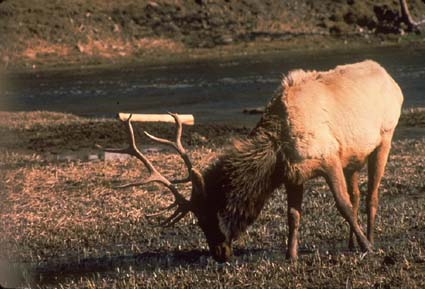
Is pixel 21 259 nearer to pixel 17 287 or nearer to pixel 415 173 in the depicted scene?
pixel 17 287

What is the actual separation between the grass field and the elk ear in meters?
0.71

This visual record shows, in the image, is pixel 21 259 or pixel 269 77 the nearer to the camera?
pixel 21 259

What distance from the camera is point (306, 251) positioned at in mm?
10070

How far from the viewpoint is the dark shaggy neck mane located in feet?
31.2

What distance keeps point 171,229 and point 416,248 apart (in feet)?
10.5

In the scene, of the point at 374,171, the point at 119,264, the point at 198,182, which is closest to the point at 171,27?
the point at 374,171

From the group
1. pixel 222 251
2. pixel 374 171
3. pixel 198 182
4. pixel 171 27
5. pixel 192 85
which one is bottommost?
pixel 171 27

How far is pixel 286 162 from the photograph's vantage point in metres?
9.48

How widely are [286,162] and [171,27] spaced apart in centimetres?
3904

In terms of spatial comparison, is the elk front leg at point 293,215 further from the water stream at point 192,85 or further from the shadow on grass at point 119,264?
the water stream at point 192,85

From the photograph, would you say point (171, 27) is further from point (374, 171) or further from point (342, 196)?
point (342, 196)

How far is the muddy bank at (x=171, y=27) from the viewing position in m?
44.9

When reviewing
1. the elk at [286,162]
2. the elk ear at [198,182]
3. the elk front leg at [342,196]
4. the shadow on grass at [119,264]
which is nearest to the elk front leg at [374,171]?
the elk at [286,162]

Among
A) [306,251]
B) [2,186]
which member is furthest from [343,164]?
[2,186]
